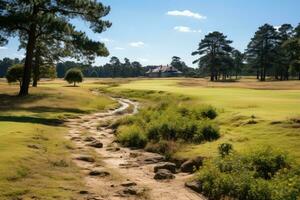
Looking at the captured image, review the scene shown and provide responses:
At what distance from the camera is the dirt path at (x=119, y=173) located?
13.3 m

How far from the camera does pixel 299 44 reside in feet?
225

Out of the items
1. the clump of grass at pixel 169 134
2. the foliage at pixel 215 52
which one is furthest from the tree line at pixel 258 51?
the clump of grass at pixel 169 134

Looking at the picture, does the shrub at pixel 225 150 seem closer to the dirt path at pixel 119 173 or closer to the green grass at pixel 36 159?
the dirt path at pixel 119 173

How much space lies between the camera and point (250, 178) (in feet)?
42.6

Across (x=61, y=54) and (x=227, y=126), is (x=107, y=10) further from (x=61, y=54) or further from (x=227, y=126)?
(x=227, y=126)

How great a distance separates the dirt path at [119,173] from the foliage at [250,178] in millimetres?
697

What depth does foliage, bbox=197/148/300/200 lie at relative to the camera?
12.1 metres

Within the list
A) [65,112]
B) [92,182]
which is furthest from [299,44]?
[92,182]

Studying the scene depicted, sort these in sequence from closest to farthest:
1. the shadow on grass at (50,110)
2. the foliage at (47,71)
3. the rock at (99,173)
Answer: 1. the rock at (99,173)
2. the shadow on grass at (50,110)
3. the foliage at (47,71)

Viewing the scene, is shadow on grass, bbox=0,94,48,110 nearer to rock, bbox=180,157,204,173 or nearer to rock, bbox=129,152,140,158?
rock, bbox=129,152,140,158

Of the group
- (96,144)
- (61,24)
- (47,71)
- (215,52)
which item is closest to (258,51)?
(215,52)

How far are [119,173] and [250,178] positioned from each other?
4800mm

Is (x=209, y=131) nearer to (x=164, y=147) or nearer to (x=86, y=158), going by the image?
(x=164, y=147)

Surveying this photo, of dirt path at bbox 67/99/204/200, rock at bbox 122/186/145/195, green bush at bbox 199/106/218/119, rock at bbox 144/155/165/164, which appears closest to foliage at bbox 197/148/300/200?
dirt path at bbox 67/99/204/200
